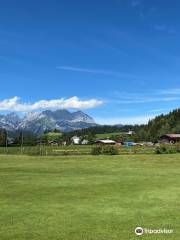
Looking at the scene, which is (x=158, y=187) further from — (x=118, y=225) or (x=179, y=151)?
(x=179, y=151)

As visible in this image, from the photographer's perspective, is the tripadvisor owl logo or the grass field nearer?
the tripadvisor owl logo

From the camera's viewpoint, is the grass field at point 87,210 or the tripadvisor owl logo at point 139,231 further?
the grass field at point 87,210

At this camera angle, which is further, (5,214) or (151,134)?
(151,134)

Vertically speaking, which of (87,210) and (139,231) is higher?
(87,210)

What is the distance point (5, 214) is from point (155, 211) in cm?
515

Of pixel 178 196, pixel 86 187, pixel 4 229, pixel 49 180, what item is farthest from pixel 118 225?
pixel 49 180

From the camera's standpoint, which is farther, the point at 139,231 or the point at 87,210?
the point at 87,210

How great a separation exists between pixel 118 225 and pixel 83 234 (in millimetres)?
1522

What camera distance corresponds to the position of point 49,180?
25.9m

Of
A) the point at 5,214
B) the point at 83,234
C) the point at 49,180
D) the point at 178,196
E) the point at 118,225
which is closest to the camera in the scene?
the point at 83,234

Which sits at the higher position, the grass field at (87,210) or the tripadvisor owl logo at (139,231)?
the grass field at (87,210)

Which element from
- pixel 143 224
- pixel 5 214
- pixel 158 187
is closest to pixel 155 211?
pixel 143 224

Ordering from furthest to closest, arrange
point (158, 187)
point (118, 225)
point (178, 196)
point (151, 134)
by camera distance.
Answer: point (151, 134), point (158, 187), point (178, 196), point (118, 225)

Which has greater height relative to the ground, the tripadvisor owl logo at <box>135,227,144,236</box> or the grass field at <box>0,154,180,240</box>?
the grass field at <box>0,154,180,240</box>
